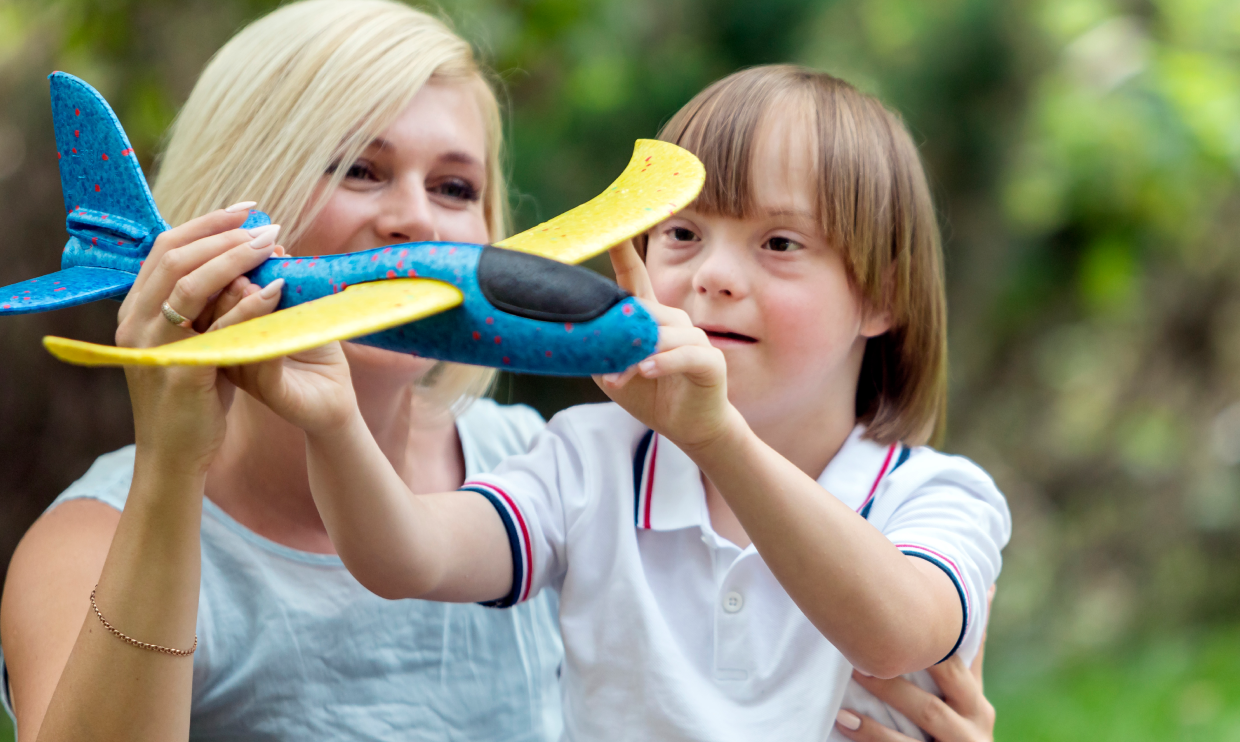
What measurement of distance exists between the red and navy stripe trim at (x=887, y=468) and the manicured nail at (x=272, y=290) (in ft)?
2.98

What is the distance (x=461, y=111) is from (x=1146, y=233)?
145 inches

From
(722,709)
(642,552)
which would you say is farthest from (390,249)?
(722,709)

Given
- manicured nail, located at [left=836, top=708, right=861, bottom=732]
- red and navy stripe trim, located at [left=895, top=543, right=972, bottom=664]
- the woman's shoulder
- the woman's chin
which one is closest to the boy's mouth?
red and navy stripe trim, located at [left=895, top=543, right=972, bottom=664]

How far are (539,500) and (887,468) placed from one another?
1.83ft

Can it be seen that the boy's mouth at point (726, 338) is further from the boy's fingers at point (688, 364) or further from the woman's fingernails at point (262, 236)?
the woman's fingernails at point (262, 236)

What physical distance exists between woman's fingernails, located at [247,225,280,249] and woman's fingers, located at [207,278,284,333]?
0.07m

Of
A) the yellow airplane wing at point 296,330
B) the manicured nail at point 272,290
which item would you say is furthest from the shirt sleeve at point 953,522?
the manicured nail at point 272,290

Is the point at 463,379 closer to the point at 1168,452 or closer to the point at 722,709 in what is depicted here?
the point at 722,709

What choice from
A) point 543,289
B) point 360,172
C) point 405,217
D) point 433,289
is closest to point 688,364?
point 543,289

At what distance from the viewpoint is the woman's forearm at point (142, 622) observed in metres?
1.15

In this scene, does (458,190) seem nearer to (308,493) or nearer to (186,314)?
(308,493)

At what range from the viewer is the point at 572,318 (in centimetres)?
98

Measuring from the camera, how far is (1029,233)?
4.18 m

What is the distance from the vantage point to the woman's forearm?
3.77ft
